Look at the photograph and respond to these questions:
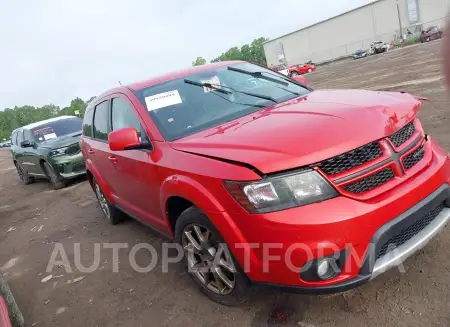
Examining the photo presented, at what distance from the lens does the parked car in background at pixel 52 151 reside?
8.86 metres

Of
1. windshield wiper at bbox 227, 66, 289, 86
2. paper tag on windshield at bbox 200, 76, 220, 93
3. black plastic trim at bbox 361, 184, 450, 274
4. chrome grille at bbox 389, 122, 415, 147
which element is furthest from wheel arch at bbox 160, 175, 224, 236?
windshield wiper at bbox 227, 66, 289, 86

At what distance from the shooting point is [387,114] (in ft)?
8.46

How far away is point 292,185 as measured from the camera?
225 cm

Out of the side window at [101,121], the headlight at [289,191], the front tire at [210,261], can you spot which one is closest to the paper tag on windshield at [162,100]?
the front tire at [210,261]

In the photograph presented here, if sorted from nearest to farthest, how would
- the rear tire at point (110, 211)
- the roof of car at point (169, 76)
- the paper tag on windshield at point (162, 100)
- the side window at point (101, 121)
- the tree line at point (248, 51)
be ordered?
the paper tag on windshield at point (162, 100) → the roof of car at point (169, 76) → the side window at point (101, 121) → the rear tire at point (110, 211) → the tree line at point (248, 51)

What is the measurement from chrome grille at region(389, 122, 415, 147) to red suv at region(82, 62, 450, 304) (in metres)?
0.01

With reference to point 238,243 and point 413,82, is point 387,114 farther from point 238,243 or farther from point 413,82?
point 413,82

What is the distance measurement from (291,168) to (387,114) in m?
0.83

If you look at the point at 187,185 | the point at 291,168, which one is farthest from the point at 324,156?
the point at 187,185

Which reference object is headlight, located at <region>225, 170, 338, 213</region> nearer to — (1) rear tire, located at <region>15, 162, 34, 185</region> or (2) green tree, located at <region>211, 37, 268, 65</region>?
(1) rear tire, located at <region>15, 162, 34, 185</region>

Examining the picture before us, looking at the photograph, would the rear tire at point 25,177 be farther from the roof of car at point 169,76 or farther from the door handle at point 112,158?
the roof of car at point 169,76

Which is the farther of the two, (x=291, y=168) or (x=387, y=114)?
(x=387, y=114)

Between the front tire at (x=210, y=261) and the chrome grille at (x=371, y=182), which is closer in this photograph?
the chrome grille at (x=371, y=182)

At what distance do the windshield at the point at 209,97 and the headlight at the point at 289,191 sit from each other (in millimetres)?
1022
